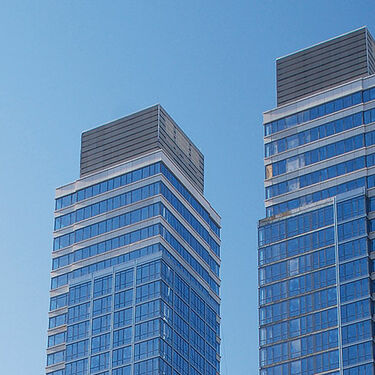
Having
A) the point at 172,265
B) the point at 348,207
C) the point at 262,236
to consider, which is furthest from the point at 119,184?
the point at 348,207

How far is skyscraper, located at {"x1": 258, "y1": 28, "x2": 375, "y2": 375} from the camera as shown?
154625mm

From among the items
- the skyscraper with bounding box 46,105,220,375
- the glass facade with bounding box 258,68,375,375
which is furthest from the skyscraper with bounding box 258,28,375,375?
the skyscraper with bounding box 46,105,220,375

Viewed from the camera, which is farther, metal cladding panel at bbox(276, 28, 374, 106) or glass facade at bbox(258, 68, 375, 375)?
metal cladding panel at bbox(276, 28, 374, 106)

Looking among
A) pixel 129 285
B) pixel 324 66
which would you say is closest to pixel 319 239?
pixel 324 66

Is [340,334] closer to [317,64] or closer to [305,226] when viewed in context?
[305,226]

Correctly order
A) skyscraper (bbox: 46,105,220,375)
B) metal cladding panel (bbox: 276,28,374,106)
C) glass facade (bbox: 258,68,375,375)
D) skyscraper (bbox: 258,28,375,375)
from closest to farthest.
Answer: glass facade (bbox: 258,68,375,375), skyscraper (bbox: 258,28,375,375), metal cladding panel (bbox: 276,28,374,106), skyscraper (bbox: 46,105,220,375)

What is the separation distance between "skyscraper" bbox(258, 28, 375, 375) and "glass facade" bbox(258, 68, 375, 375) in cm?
14

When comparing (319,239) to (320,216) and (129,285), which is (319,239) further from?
(129,285)

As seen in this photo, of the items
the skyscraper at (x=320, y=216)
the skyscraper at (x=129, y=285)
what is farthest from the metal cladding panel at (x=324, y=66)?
the skyscraper at (x=129, y=285)

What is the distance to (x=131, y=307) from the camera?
187m

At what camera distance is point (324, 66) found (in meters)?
178

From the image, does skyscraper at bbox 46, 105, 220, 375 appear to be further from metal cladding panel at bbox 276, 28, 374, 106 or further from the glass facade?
metal cladding panel at bbox 276, 28, 374, 106

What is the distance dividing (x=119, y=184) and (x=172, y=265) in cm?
1710

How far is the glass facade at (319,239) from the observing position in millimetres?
154125
